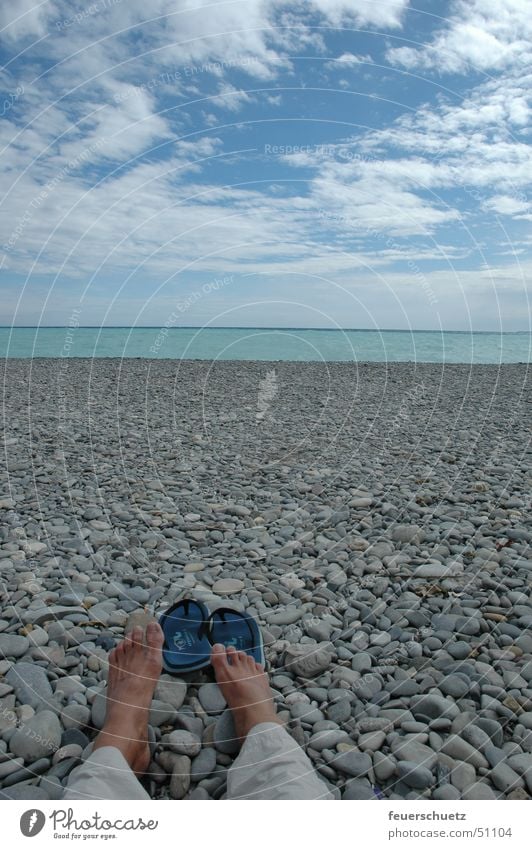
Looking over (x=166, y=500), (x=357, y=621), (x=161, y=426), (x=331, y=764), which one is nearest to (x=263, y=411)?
(x=161, y=426)

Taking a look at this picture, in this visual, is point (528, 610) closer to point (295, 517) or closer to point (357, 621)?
point (357, 621)

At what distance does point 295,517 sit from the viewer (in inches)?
167

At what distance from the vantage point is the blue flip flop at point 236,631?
8.45 feet

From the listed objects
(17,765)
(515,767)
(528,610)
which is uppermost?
(528,610)

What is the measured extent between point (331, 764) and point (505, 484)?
3542 mm

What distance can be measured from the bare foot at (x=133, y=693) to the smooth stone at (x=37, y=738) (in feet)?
0.55

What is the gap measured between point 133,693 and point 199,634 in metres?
0.51

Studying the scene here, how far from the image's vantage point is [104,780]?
71.0 inches

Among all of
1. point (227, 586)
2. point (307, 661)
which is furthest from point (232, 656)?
point (227, 586)

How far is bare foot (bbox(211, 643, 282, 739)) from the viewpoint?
81.6 inches

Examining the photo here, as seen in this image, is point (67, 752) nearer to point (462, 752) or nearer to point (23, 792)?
point (23, 792)

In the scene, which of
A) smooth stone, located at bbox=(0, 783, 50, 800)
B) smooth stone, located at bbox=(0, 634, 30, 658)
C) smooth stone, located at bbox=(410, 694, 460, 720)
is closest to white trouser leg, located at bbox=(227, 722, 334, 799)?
smooth stone, located at bbox=(410, 694, 460, 720)

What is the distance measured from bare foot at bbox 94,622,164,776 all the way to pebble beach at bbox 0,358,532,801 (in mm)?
64
